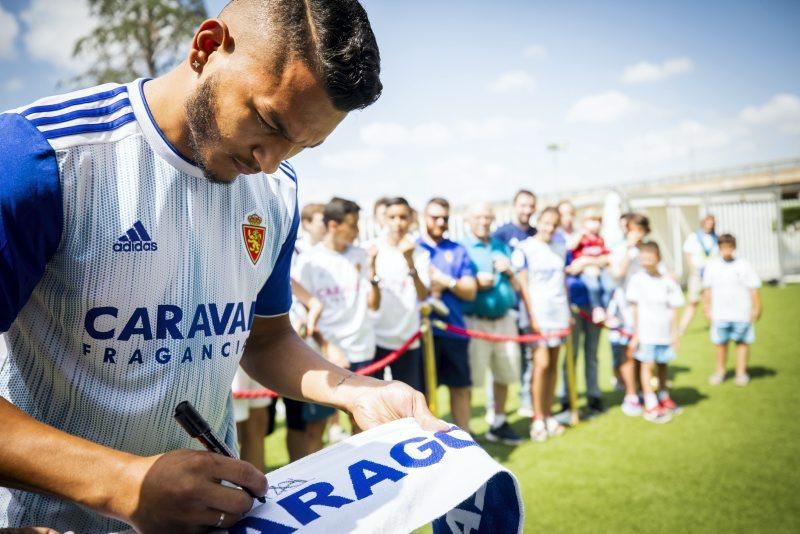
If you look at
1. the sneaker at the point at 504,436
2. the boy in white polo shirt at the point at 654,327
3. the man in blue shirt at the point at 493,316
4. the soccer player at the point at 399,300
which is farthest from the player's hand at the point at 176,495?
the boy in white polo shirt at the point at 654,327

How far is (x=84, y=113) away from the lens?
113 centimetres

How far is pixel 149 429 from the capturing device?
48.7 inches

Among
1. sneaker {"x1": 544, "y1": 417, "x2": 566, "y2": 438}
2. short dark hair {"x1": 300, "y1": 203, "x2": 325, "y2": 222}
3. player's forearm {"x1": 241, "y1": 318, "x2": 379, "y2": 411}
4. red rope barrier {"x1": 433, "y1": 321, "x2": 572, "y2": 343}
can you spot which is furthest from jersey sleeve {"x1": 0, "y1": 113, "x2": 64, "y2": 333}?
sneaker {"x1": 544, "y1": 417, "x2": 566, "y2": 438}

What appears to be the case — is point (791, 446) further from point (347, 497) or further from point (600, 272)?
point (347, 497)

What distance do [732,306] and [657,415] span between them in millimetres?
2551

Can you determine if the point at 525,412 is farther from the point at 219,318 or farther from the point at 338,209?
the point at 219,318

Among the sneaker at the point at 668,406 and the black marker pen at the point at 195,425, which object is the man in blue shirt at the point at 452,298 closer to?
the sneaker at the point at 668,406

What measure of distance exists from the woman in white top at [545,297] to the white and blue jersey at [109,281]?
17.6 feet

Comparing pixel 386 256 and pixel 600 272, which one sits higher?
pixel 386 256

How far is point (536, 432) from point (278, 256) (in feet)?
17.2

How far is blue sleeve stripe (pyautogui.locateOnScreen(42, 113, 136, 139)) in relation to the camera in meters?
1.04

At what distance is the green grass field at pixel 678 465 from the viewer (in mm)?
3975

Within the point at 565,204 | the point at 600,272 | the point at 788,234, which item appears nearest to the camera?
the point at 600,272

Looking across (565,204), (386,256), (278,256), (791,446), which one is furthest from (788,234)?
(278,256)
